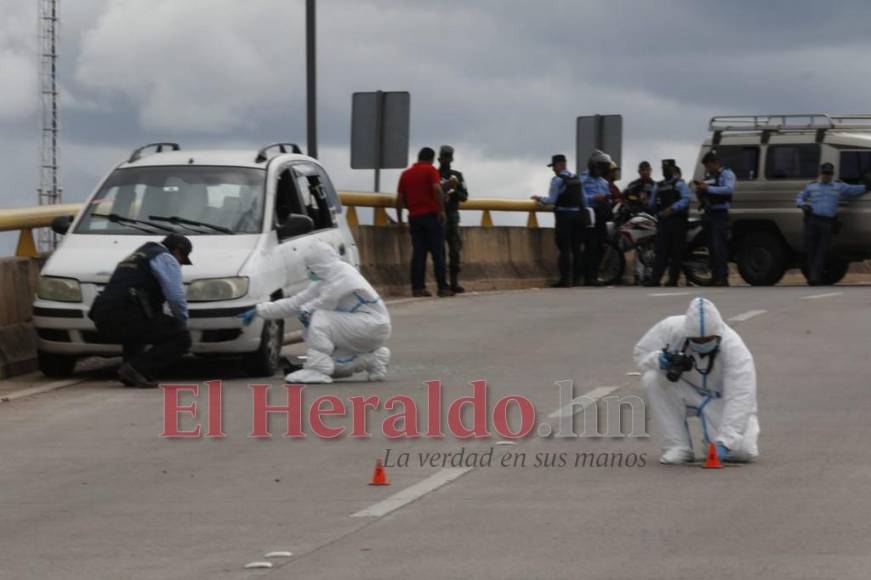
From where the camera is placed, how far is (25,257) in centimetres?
1805

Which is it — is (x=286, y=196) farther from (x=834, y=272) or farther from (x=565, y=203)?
(x=834, y=272)

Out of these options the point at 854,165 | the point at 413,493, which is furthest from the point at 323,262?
the point at 854,165

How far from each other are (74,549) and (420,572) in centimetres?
174

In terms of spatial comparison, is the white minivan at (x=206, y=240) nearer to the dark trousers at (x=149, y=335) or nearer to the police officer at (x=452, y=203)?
the dark trousers at (x=149, y=335)

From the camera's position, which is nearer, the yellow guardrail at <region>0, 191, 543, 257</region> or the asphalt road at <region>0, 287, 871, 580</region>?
the asphalt road at <region>0, 287, 871, 580</region>

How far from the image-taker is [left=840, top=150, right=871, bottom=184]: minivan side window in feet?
96.4

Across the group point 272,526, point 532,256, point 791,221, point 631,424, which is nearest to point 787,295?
point 791,221

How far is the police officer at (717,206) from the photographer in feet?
95.3

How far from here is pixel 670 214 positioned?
2923 centimetres

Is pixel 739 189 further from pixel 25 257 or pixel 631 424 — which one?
pixel 631 424

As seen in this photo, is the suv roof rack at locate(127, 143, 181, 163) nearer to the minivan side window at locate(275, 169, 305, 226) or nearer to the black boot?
the minivan side window at locate(275, 169, 305, 226)

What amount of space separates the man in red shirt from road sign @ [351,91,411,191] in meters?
1.17

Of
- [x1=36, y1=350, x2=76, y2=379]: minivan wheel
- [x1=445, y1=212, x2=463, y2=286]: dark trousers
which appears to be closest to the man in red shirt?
[x1=445, y1=212, x2=463, y2=286]: dark trousers

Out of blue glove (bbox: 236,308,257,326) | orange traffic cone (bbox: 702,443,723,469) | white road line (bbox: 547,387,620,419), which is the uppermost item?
blue glove (bbox: 236,308,257,326)
